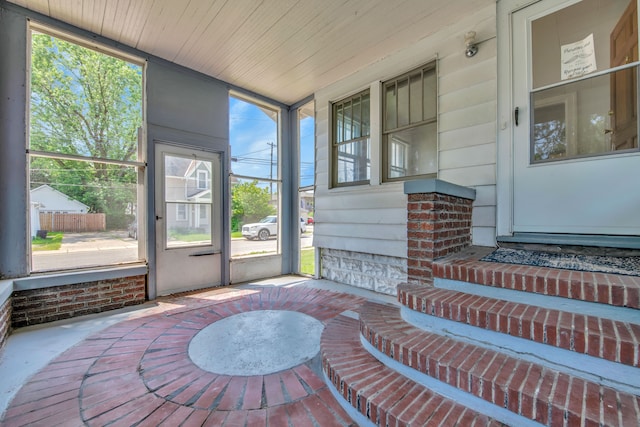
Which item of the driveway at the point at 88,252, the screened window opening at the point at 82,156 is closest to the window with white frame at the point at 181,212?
the screened window opening at the point at 82,156

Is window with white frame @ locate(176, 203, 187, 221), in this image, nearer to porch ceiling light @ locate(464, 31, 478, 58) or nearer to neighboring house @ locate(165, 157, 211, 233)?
neighboring house @ locate(165, 157, 211, 233)

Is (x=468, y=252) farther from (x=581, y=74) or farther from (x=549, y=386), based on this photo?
(x=581, y=74)

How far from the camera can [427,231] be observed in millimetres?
1995

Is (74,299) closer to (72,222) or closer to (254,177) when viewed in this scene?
(72,222)

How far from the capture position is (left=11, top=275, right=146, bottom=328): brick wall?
2.75 metres

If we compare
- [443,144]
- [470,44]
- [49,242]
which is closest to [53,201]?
[49,242]

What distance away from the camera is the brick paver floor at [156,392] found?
1.47m

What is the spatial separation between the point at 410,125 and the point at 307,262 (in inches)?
137

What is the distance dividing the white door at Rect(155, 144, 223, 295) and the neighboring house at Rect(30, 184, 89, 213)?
837 mm

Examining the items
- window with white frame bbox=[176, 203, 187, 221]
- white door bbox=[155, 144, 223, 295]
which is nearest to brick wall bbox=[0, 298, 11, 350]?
white door bbox=[155, 144, 223, 295]

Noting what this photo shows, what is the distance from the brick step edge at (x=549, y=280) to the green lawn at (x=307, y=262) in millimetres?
3333

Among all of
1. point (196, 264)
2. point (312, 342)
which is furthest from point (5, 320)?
point (312, 342)

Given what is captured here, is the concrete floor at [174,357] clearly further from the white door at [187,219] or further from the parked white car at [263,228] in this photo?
the parked white car at [263,228]

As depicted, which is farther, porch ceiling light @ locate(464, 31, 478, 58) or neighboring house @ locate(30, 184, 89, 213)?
neighboring house @ locate(30, 184, 89, 213)
